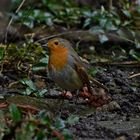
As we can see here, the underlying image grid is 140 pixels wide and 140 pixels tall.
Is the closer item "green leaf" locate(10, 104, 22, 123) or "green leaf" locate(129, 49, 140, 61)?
"green leaf" locate(10, 104, 22, 123)

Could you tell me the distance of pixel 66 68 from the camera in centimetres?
466

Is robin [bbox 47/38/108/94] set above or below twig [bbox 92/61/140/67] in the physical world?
above

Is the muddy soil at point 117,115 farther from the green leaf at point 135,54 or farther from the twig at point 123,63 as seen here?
the green leaf at point 135,54

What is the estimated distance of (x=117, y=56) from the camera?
6188 millimetres

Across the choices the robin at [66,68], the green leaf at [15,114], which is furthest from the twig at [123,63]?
the green leaf at [15,114]

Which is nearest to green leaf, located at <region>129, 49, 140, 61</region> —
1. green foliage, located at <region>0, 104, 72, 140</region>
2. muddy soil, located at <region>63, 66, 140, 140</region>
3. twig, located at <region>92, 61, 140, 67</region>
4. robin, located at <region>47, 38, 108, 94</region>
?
twig, located at <region>92, 61, 140, 67</region>

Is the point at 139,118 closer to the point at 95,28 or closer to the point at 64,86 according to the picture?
the point at 64,86

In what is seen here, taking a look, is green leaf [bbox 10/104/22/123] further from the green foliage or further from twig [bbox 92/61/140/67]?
twig [bbox 92/61/140/67]

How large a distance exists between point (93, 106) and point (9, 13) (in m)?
1.76

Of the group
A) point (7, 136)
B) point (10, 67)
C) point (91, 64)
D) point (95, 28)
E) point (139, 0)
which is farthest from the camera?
point (139, 0)

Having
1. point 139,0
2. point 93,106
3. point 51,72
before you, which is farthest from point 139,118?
point 139,0

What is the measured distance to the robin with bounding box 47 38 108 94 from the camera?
4.61m

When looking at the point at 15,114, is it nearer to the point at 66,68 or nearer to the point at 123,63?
the point at 66,68

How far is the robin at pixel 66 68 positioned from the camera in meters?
4.61
